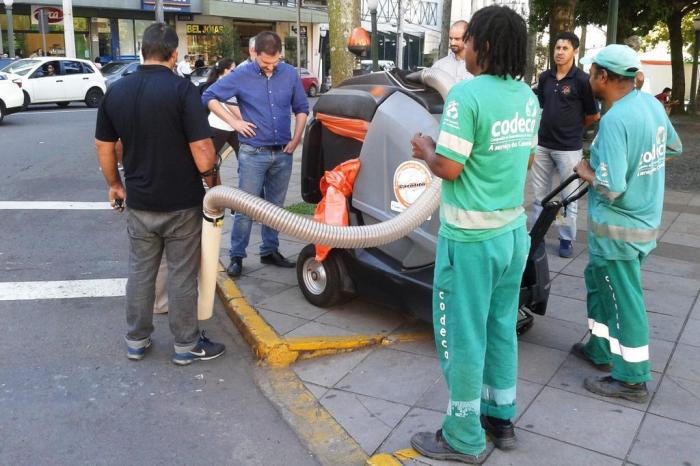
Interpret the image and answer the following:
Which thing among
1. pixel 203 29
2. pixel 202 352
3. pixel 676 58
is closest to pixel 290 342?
pixel 202 352

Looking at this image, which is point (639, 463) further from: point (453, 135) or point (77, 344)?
point (77, 344)

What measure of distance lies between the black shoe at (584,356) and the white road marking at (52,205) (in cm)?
596

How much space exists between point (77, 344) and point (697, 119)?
23249mm

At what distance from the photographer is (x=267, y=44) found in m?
5.42

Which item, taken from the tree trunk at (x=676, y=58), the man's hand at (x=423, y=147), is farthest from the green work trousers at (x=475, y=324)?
the tree trunk at (x=676, y=58)

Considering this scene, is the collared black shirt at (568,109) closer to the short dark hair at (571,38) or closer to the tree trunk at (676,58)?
the short dark hair at (571,38)

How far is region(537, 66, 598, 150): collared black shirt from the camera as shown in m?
6.19

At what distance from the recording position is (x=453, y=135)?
2787 mm

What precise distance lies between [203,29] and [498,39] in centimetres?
3829

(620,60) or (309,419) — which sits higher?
(620,60)

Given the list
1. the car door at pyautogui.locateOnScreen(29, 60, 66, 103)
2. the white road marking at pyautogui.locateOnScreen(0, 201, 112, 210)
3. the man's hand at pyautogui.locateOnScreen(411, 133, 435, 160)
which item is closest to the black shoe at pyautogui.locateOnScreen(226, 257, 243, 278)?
the man's hand at pyautogui.locateOnScreen(411, 133, 435, 160)

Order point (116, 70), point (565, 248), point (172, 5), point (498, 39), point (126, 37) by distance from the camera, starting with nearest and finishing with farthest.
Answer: point (498, 39) → point (565, 248) → point (116, 70) → point (126, 37) → point (172, 5)

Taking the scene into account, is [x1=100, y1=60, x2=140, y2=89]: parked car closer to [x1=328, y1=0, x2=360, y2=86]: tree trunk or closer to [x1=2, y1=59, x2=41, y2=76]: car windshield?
[x1=2, y1=59, x2=41, y2=76]: car windshield

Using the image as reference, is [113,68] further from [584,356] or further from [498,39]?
[498,39]
